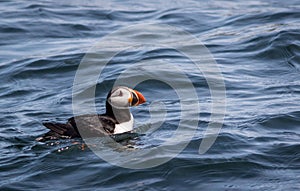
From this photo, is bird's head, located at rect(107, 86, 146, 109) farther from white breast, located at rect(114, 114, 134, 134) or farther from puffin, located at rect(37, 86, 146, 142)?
white breast, located at rect(114, 114, 134, 134)

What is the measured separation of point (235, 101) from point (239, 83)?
3.23ft

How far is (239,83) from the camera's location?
10680mm

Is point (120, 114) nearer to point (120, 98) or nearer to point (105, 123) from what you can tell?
point (120, 98)

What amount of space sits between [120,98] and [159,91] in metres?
2.16

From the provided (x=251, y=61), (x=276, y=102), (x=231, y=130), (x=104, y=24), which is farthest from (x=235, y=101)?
(x=104, y=24)

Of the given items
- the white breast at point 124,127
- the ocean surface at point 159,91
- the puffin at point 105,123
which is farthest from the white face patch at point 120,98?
the ocean surface at point 159,91

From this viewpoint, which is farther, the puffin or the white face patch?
the white face patch

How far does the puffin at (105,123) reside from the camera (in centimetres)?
787

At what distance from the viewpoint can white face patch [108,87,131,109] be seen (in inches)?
332

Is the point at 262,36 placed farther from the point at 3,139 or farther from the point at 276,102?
the point at 3,139

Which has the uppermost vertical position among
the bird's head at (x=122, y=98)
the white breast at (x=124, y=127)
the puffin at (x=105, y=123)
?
the bird's head at (x=122, y=98)

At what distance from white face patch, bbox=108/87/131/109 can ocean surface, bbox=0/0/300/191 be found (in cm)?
48

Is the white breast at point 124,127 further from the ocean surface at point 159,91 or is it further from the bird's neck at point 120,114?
the ocean surface at point 159,91

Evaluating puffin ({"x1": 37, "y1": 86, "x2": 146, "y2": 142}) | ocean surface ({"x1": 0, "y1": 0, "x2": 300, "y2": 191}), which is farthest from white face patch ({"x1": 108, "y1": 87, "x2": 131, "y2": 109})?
ocean surface ({"x1": 0, "y1": 0, "x2": 300, "y2": 191})
